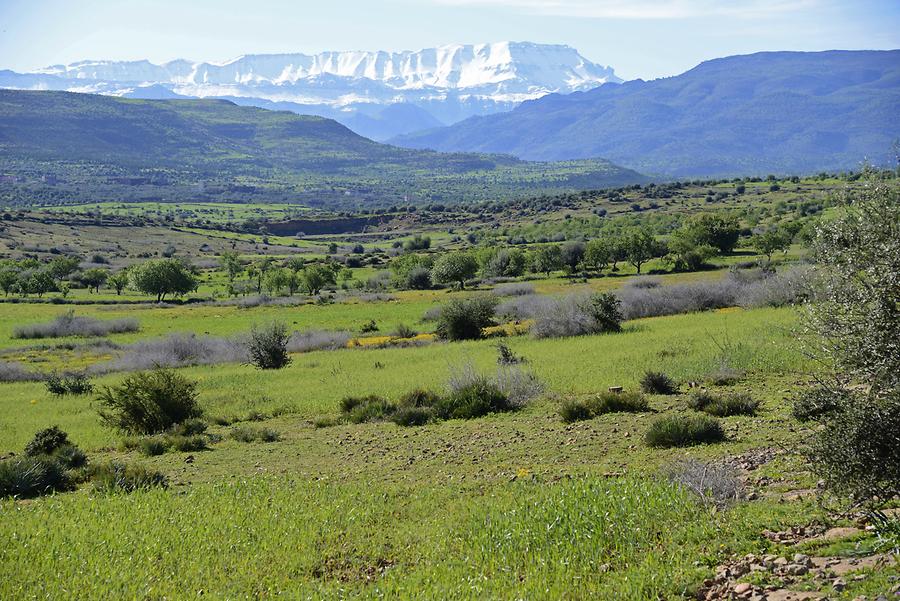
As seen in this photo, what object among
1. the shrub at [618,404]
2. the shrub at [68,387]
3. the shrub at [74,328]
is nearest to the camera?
the shrub at [618,404]

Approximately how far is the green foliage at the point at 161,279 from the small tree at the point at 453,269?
2186cm

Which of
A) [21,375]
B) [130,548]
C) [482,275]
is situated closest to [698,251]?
[482,275]

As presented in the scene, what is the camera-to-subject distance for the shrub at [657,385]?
→ 1966 cm

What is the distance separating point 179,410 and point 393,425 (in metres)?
6.39

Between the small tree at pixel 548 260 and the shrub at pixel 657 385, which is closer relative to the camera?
the shrub at pixel 657 385

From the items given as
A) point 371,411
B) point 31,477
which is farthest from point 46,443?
point 371,411

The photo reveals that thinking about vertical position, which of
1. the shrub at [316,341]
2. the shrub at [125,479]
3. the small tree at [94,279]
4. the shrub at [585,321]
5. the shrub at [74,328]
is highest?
the shrub at [125,479]

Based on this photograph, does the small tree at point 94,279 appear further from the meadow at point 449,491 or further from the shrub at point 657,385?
the shrub at point 657,385

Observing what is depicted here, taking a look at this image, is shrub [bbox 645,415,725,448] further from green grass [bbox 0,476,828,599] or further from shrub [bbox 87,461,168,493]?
shrub [bbox 87,461,168,493]

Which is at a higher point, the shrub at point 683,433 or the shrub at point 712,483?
the shrub at point 712,483

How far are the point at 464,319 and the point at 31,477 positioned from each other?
2563 cm

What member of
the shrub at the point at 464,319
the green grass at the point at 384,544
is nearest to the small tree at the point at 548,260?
the shrub at the point at 464,319

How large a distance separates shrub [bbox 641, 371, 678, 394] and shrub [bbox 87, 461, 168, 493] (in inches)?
460

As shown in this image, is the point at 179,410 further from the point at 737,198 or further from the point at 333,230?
the point at 333,230
